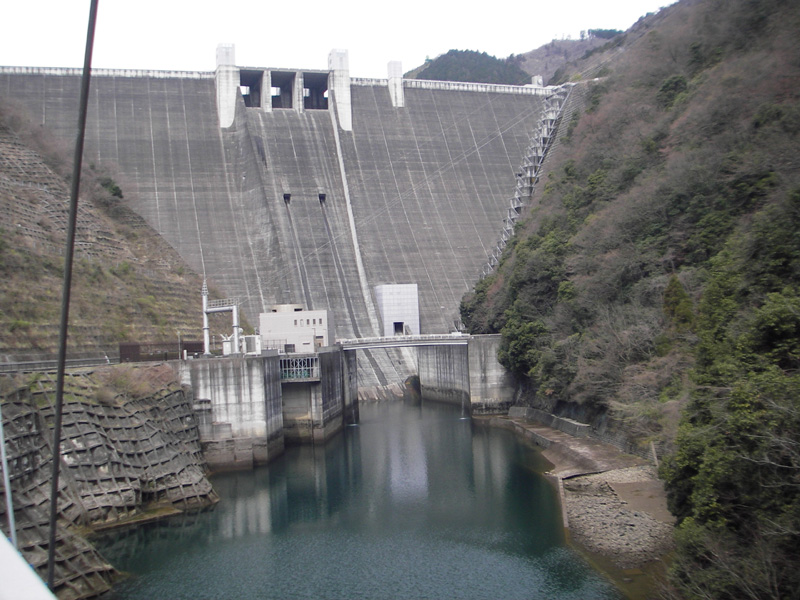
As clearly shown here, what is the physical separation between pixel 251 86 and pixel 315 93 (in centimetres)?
518

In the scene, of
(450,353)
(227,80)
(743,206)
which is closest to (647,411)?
(743,206)

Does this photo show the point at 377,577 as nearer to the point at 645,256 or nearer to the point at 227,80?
the point at 645,256

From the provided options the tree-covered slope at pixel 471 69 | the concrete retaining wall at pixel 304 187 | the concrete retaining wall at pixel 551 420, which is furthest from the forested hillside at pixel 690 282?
the tree-covered slope at pixel 471 69

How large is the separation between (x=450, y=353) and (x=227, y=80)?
27651 mm

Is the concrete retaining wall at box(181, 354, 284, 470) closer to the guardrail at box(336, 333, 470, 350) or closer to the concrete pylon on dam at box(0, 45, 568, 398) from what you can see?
the guardrail at box(336, 333, 470, 350)

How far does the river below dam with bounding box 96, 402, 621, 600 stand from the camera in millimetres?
16422

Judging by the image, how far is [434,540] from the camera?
773 inches

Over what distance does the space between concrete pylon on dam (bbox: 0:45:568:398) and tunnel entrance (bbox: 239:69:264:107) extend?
0.13 m

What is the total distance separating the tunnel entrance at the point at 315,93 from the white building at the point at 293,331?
26583 mm

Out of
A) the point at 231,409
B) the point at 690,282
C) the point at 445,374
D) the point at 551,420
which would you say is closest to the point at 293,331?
the point at 231,409

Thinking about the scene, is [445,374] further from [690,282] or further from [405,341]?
[690,282]

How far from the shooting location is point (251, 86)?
58.1 metres

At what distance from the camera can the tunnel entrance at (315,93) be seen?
58.3 meters

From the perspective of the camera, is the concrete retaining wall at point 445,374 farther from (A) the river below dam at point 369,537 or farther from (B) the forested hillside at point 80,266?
(B) the forested hillside at point 80,266
